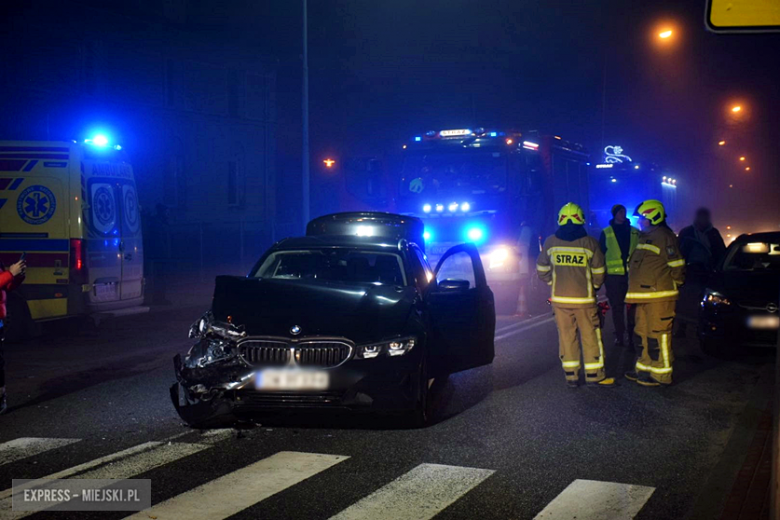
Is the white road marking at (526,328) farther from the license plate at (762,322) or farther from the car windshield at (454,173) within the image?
the license plate at (762,322)

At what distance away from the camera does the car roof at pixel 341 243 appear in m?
7.79

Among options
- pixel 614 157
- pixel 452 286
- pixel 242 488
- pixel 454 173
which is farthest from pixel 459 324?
pixel 614 157

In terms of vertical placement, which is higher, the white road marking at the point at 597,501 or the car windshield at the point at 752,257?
the car windshield at the point at 752,257

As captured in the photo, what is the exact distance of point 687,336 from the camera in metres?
12.4

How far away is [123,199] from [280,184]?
42566 millimetres

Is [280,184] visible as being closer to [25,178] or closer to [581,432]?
[25,178]

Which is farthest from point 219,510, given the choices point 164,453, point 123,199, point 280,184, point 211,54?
point 280,184

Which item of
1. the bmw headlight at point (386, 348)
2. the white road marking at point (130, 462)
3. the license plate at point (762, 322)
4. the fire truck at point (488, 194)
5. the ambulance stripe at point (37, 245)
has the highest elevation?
the fire truck at point (488, 194)

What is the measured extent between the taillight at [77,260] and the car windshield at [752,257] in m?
8.71

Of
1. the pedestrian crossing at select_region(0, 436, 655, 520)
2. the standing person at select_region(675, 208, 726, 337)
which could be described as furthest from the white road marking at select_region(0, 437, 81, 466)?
the standing person at select_region(675, 208, 726, 337)

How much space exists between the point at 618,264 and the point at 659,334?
2887mm

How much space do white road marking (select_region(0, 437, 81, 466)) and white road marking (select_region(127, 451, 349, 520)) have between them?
160 centimetres

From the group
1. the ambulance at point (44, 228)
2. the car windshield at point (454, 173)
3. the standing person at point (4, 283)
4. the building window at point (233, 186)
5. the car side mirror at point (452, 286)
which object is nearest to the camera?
the standing person at point (4, 283)

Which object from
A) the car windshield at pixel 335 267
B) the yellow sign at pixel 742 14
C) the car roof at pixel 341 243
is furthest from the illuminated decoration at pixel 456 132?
the yellow sign at pixel 742 14
